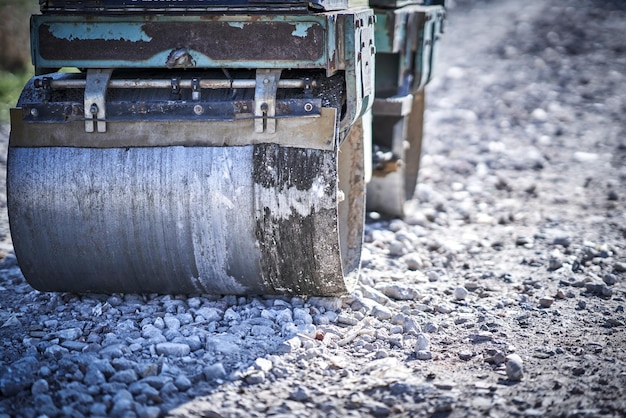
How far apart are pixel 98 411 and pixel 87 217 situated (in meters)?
0.90

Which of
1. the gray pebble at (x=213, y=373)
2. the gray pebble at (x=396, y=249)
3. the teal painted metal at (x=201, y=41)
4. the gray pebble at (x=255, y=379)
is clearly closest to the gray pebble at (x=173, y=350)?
the gray pebble at (x=213, y=373)

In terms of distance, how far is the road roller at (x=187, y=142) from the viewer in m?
3.34

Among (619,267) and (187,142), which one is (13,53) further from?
(619,267)

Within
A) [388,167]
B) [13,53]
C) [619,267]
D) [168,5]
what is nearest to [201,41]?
[168,5]

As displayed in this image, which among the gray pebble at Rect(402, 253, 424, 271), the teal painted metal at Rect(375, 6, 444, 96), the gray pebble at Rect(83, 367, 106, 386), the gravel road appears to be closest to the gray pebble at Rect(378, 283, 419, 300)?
the gravel road

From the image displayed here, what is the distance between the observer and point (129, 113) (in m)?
3.39

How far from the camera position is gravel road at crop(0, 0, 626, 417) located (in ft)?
9.90

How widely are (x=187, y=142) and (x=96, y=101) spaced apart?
396 millimetres

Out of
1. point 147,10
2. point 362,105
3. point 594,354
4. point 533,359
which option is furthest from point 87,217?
point 594,354

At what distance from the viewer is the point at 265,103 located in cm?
331

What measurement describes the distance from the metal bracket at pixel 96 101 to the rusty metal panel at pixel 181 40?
0.06 m

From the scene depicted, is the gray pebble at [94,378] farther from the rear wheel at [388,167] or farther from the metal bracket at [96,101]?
the rear wheel at [388,167]

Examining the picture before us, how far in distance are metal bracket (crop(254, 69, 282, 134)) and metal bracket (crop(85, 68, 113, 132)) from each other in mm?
617

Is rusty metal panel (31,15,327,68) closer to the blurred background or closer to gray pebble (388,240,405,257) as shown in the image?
gray pebble (388,240,405,257)
